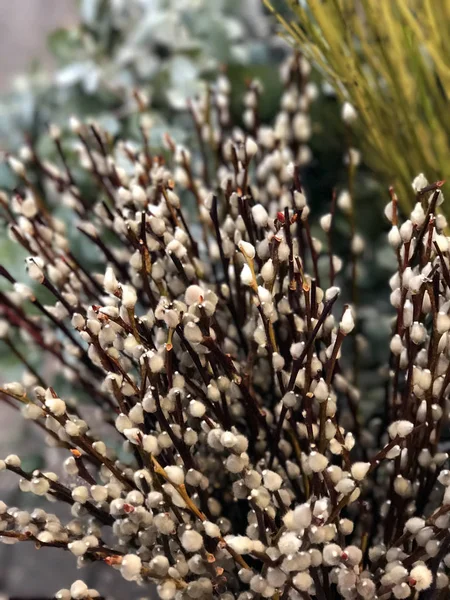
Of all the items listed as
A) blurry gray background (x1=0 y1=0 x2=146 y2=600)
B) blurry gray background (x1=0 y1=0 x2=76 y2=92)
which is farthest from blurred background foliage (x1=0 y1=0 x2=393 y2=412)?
blurry gray background (x1=0 y1=0 x2=76 y2=92)

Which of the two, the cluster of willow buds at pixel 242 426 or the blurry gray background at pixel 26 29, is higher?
Result: the blurry gray background at pixel 26 29

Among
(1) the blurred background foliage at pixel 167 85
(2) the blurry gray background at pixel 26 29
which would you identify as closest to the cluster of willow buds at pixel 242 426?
(1) the blurred background foliage at pixel 167 85

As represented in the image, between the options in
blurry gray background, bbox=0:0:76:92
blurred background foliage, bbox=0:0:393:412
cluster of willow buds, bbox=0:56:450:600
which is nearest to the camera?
cluster of willow buds, bbox=0:56:450:600

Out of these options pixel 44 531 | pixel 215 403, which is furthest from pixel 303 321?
pixel 44 531

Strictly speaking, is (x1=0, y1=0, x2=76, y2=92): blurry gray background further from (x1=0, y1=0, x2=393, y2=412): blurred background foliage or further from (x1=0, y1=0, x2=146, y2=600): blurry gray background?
(x1=0, y1=0, x2=393, y2=412): blurred background foliage

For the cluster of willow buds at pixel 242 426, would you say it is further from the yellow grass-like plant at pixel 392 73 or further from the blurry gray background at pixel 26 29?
the blurry gray background at pixel 26 29
